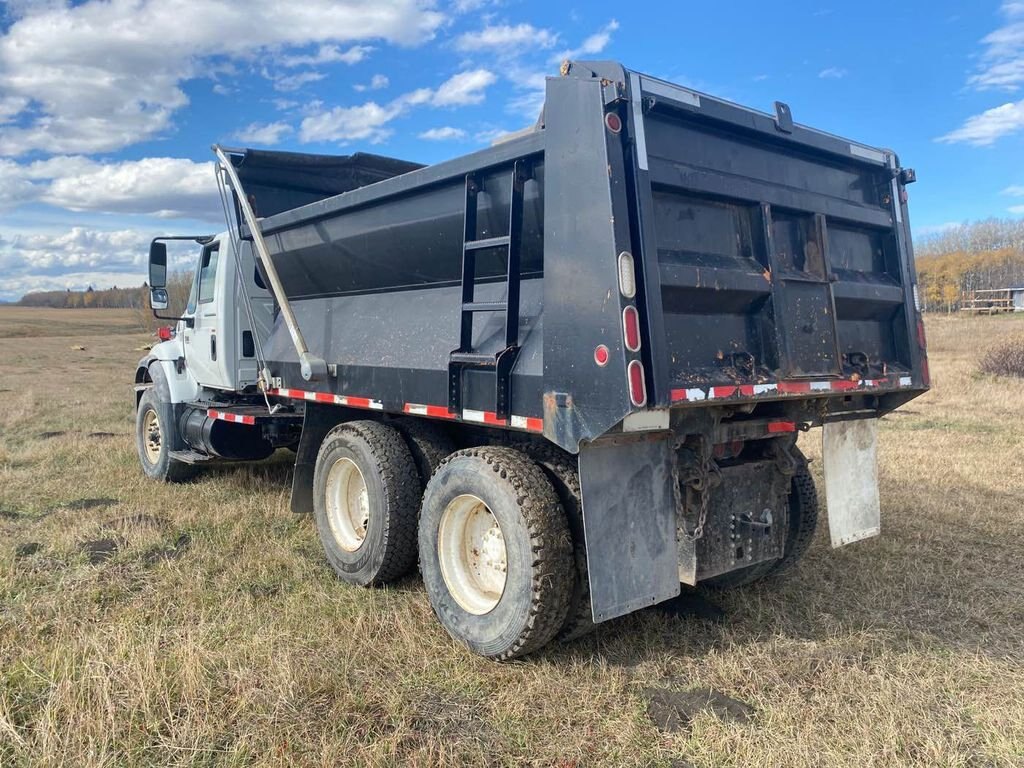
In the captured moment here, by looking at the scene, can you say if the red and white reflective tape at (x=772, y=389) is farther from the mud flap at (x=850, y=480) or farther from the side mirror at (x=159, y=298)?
the side mirror at (x=159, y=298)

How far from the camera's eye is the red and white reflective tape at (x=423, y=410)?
11.4ft

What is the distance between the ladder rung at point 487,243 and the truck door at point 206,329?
3.67m

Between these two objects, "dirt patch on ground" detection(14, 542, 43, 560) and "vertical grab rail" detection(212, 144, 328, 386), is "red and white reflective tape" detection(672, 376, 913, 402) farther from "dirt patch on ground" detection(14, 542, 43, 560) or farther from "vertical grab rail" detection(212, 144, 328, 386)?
"dirt patch on ground" detection(14, 542, 43, 560)

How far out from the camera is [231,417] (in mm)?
6355

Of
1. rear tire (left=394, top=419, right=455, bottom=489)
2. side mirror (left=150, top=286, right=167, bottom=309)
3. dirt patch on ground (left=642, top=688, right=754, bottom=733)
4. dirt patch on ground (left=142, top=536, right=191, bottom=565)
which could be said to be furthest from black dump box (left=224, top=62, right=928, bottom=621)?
side mirror (left=150, top=286, right=167, bottom=309)

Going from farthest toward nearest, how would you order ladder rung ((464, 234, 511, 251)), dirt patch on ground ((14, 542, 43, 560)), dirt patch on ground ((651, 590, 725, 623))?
dirt patch on ground ((14, 542, 43, 560))
dirt patch on ground ((651, 590, 725, 623))
ladder rung ((464, 234, 511, 251))

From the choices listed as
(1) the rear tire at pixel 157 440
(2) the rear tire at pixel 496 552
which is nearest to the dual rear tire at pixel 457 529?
(2) the rear tire at pixel 496 552

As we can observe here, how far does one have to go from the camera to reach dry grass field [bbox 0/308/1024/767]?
283 centimetres

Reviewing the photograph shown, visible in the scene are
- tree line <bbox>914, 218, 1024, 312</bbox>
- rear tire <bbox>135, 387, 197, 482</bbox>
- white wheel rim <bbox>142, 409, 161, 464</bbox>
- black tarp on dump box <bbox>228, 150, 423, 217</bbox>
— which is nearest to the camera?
black tarp on dump box <bbox>228, 150, 423, 217</bbox>

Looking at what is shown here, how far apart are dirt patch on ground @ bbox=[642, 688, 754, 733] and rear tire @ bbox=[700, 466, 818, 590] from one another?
132 cm

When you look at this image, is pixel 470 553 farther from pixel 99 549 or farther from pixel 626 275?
pixel 99 549

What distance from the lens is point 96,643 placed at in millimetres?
3467

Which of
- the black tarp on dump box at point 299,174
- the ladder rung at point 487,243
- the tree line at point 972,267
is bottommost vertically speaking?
the ladder rung at point 487,243

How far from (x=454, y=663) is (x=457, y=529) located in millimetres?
679
